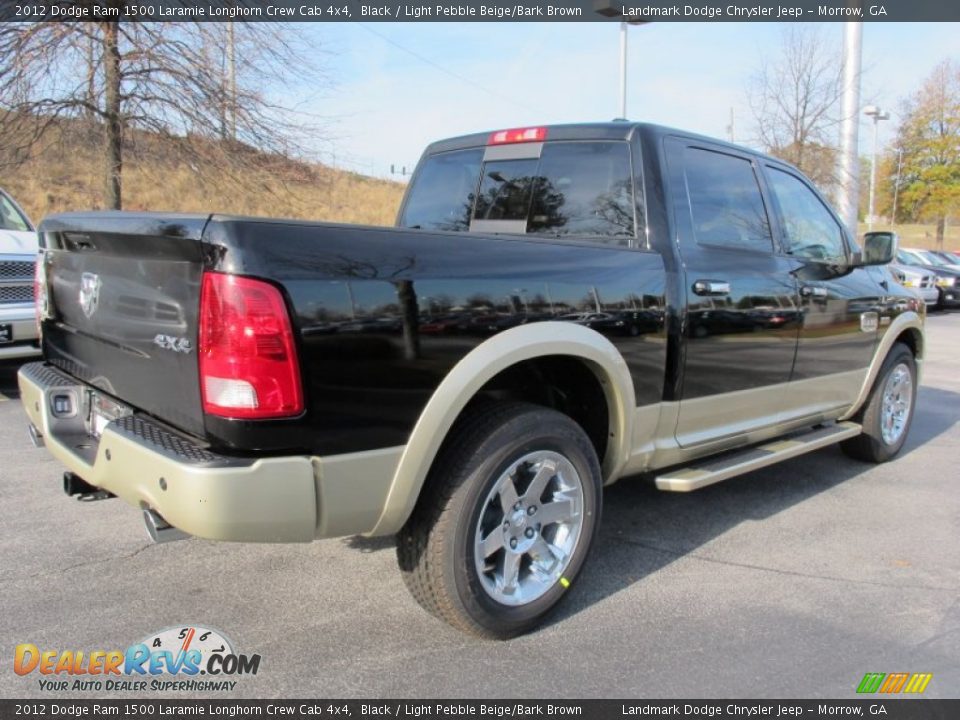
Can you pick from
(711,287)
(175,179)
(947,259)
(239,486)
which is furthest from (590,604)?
(947,259)

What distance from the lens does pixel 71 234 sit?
3.08 metres

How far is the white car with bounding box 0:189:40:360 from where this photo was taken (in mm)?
6375

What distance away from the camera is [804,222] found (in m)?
4.59

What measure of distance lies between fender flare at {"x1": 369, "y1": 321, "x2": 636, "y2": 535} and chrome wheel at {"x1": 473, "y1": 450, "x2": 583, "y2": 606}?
1.10 feet

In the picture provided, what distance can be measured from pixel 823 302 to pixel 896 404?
1.68 m

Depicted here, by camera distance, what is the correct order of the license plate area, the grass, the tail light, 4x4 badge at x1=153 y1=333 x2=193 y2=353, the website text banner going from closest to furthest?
the tail light, 4x4 badge at x1=153 y1=333 x2=193 y2=353, the website text banner, the license plate area, the grass

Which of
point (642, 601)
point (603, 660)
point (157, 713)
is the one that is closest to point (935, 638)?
point (642, 601)

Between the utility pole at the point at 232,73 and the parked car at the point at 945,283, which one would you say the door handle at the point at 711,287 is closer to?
the utility pole at the point at 232,73

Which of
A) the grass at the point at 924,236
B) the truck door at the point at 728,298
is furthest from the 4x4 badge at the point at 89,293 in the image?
the grass at the point at 924,236

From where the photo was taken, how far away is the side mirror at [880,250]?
482 cm

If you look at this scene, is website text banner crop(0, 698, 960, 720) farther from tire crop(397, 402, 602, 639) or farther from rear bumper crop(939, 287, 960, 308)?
rear bumper crop(939, 287, 960, 308)

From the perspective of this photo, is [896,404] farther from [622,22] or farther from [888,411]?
[622,22]

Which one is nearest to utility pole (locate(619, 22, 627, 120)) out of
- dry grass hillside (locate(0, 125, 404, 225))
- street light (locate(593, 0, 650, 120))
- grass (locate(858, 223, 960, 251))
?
street light (locate(593, 0, 650, 120))

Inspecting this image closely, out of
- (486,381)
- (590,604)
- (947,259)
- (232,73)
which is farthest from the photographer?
(947,259)
